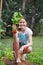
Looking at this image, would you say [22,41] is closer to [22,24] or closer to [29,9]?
[22,24]

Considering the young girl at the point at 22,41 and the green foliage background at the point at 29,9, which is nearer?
the young girl at the point at 22,41

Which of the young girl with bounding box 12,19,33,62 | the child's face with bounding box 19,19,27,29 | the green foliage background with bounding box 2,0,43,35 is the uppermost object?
the child's face with bounding box 19,19,27,29

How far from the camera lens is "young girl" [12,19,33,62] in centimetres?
506

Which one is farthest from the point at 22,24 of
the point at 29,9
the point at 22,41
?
the point at 29,9

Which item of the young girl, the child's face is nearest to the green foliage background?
the young girl

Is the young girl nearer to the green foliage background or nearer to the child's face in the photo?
the child's face

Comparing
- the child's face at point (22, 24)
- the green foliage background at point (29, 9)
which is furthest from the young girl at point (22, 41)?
the green foliage background at point (29, 9)

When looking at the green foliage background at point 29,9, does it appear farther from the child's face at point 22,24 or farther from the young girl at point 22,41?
the child's face at point 22,24

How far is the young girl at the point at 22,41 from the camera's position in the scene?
5059mm

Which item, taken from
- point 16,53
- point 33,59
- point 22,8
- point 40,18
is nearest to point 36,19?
point 40,18

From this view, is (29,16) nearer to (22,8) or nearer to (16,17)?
(22,8)

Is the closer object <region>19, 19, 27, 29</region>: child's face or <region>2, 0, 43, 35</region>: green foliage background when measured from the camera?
<region>19, 19, 27, 29</region>: child's face

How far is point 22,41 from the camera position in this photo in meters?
5.35

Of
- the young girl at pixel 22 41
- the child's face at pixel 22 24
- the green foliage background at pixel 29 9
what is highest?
the child's face at pixel 22 24
